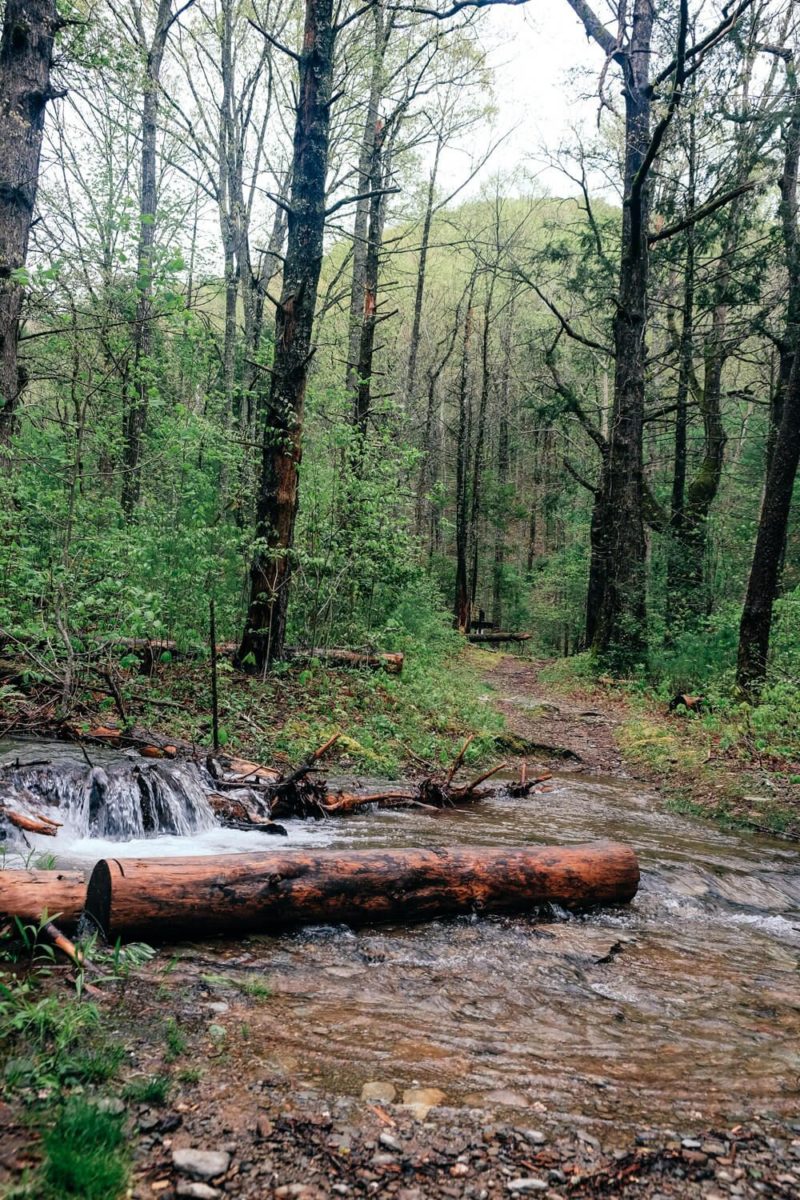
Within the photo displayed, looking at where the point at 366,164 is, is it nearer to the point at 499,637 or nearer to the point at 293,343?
the point at 293,343

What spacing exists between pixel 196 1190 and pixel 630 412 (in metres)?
16.1

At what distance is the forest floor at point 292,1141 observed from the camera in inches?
79.1

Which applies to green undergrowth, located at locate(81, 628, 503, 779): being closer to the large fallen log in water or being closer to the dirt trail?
the dirt trail

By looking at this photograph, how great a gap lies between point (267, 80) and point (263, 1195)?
24.3 metres

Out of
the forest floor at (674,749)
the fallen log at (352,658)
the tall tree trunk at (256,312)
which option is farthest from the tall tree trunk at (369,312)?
the forest floor at (674,749)

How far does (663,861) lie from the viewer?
566 centimetres

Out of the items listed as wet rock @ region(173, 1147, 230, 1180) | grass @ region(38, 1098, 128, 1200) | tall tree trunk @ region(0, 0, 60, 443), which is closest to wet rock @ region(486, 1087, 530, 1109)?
wet rock @ region(173, 1147, 230, 1180)

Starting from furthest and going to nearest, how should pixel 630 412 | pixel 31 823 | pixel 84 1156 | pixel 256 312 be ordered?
pixel 256 312, pixel 630 412, pixel 31 823, pixel 84 1156

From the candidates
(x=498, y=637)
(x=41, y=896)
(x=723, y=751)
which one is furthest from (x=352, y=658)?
(x=498, y=637)

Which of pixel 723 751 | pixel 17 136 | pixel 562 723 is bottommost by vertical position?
pixel 562 723

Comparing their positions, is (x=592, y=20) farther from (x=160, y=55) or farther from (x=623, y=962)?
(x=623, y=962)

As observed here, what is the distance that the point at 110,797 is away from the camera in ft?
19.2

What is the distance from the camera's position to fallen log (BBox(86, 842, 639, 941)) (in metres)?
3.55

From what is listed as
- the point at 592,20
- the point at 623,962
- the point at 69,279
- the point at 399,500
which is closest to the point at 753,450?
the point at 592,20
